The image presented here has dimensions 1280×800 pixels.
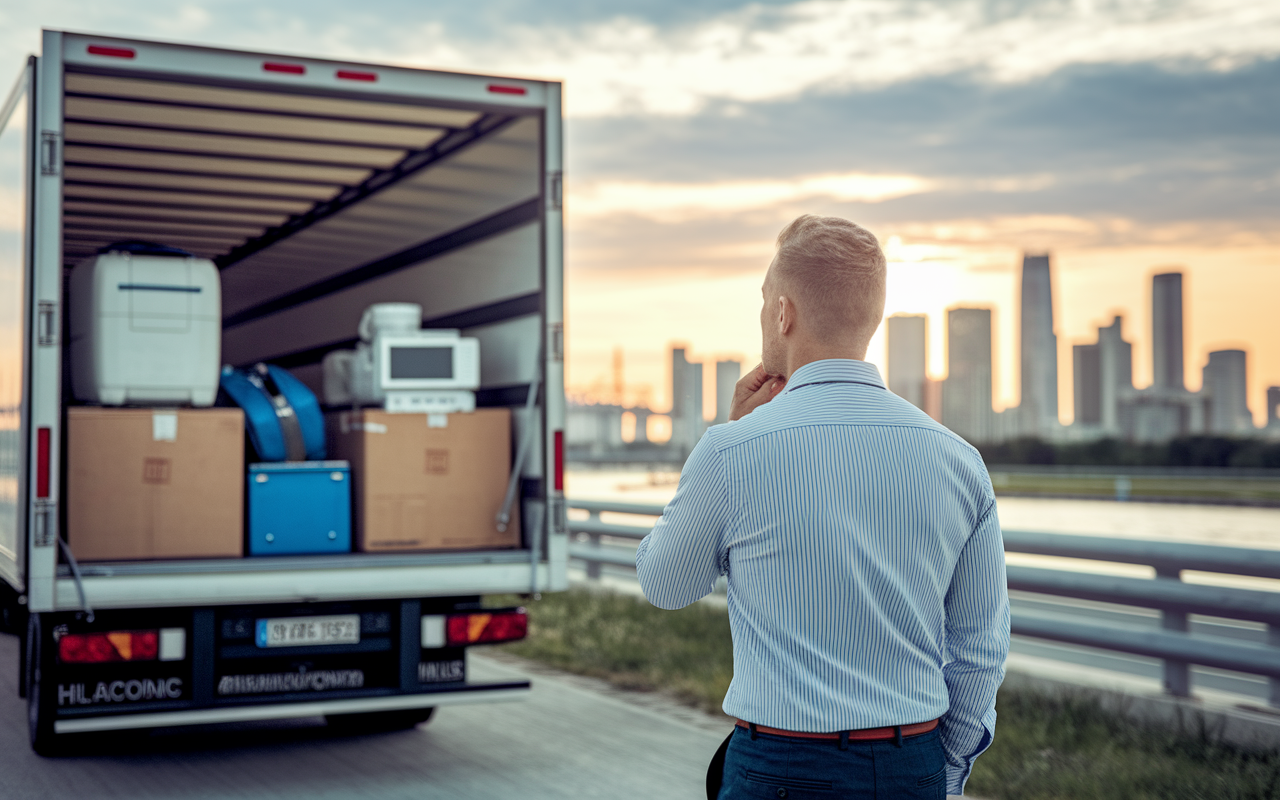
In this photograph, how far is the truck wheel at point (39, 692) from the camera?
5582 millimetres

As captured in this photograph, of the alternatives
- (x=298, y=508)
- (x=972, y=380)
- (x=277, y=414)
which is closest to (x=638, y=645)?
(x=298, y=508)

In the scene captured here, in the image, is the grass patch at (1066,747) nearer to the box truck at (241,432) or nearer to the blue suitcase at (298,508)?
the box truck at (241,432)

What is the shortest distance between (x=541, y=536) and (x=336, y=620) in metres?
1.02

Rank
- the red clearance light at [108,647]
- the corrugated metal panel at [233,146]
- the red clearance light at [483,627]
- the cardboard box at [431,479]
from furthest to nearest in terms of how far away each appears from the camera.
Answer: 1. the corrugated metal panel at [233,146]
2. the cardboard box at [431,479]
3. the red clearance light at [483,627]
4. the red clearance light at [108,647]

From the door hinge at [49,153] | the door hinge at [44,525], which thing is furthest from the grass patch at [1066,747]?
the door hinge at [49,153]

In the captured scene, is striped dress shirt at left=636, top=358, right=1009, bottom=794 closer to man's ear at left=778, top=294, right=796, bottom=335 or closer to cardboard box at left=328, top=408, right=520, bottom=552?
man's ear at left=778, top=294, right=796, bottom=335

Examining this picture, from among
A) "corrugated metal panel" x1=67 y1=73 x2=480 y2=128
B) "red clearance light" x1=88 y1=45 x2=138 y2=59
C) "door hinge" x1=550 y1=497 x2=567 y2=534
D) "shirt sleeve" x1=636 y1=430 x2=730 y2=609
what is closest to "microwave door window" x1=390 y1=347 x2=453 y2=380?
"door hinge" x1=550 y1=497 x2=567 y2=534

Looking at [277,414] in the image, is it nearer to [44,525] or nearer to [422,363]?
[422,363]

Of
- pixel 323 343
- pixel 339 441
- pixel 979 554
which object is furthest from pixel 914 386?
pixel 979 554

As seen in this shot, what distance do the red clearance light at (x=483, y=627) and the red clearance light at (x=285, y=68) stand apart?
2.54 m

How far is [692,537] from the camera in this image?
1977 millimetres

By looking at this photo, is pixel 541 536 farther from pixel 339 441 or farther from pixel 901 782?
pixel 901 782

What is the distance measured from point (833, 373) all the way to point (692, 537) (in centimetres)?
33

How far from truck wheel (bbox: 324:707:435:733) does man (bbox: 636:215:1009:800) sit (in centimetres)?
522
